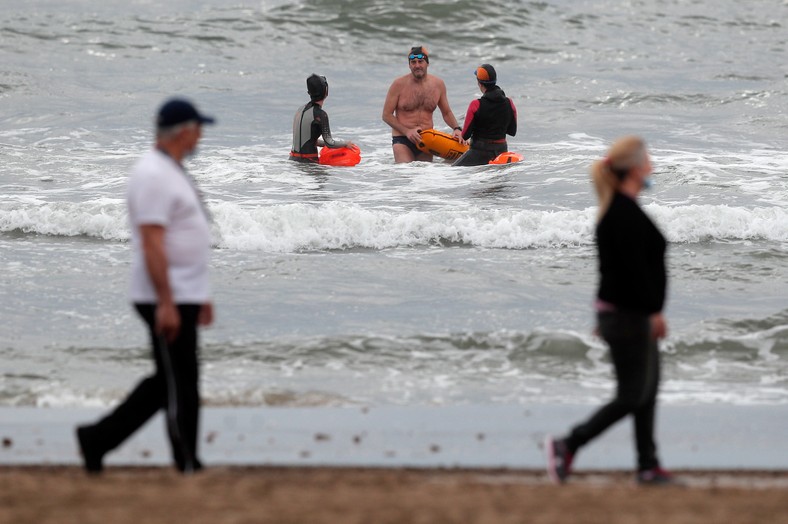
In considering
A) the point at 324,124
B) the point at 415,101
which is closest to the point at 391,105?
the point at 415,101

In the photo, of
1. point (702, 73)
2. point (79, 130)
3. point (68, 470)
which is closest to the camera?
point (68, 470)

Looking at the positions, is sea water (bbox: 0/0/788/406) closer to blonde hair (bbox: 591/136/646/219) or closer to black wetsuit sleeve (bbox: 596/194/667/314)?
black wetsuit sleeve (bbox: 596/194/667/314)

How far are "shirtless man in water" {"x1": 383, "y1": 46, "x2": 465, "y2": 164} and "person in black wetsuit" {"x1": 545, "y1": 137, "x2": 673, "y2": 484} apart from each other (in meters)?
10.2

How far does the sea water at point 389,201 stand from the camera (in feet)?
26.2

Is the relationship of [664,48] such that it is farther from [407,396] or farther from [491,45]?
[407,396]

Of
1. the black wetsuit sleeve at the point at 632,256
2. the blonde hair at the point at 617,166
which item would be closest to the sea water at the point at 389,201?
the black wetsuit sleeve at the point at 632,256

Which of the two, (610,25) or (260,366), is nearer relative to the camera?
(260,366)

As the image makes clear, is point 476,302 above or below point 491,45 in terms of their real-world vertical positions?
below

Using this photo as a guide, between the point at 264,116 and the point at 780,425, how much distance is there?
15.3m

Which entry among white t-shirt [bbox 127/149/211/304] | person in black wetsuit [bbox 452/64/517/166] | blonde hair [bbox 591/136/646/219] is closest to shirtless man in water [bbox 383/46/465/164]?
person in black wetsuit [bbox 452/64/517/166]

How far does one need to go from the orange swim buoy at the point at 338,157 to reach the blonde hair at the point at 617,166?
1094cm

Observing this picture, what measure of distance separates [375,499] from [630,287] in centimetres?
136

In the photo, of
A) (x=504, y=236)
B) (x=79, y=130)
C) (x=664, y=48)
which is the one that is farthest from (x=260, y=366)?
(x=664, y=48)

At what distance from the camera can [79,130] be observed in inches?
739
